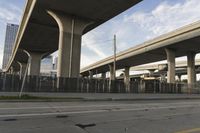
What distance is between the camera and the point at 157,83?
42969 millimetres

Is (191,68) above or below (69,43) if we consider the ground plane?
below

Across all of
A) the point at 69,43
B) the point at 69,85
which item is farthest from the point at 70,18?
the point at 69,85

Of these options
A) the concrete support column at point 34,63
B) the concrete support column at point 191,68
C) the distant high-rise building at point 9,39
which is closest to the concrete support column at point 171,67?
the concrete support column at point 191,68

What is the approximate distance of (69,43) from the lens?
35.4 metres

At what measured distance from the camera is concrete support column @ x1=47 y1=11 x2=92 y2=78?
34.6 meters

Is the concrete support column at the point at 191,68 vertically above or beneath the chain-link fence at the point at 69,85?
above

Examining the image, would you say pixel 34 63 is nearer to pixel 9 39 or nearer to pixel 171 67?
pixel 171 67

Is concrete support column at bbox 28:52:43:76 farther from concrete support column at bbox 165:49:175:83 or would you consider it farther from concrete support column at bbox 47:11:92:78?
concrete support column at bbox 165:49:175:83

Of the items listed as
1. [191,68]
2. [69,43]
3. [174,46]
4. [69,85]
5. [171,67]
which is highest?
[174,46]

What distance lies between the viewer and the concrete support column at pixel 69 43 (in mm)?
34625

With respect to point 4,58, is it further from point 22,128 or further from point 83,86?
point 22,128

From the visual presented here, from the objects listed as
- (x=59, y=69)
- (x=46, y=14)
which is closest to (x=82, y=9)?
(x=46, y=14)

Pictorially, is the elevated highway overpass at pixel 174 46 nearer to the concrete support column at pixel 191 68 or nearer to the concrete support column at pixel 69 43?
the concrete support column at pixel 191 68

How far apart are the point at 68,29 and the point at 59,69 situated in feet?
19.9
